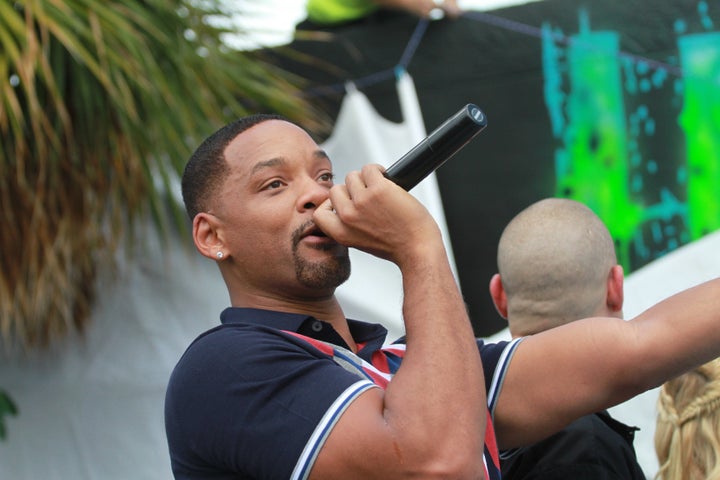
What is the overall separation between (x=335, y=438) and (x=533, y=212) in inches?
40.5

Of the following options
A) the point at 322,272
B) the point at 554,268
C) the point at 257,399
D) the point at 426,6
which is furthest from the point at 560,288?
the point at 426,6

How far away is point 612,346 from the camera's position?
1.46 metres

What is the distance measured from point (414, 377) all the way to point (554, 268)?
803 millimetres

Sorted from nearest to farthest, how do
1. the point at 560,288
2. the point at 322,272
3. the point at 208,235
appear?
1. the point at 322,272
2. the point at 208,235
3. the point at 560,288

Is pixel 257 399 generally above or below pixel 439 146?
below

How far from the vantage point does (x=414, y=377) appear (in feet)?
4.08

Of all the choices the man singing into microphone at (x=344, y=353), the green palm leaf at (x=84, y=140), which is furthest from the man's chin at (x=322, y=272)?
the green palm leaf at (x=84, y=140)

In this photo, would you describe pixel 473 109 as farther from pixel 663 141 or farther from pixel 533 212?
pixel 663 141

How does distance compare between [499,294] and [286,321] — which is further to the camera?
[499,294]

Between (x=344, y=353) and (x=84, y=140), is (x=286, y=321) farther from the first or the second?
(x=84, y=140)

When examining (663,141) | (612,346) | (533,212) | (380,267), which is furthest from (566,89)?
(612,346)

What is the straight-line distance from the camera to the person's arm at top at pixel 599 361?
139 centimetres

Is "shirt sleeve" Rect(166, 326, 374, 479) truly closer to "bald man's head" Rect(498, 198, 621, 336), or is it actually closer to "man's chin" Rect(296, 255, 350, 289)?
"man's chin" Rect(296, 255, 350, 289)

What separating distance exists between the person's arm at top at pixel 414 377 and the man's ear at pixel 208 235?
306mm
